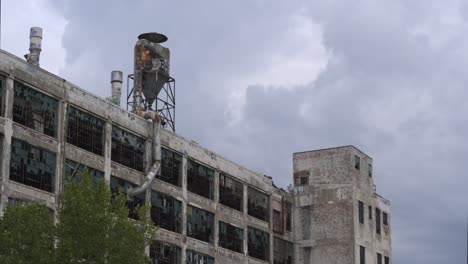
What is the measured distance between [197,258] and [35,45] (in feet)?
63.9

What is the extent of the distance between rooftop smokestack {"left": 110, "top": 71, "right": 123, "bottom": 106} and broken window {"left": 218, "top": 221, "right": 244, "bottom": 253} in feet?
40.8

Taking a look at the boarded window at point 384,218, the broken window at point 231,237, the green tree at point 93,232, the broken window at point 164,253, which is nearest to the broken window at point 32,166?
the broken window at point 164,253

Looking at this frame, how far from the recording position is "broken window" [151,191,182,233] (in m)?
60.5

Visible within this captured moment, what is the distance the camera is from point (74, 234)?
37156 mm

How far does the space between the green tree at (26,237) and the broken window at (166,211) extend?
22410mm

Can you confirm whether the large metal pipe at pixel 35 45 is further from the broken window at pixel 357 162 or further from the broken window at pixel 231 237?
the broken window at pixel 357 162

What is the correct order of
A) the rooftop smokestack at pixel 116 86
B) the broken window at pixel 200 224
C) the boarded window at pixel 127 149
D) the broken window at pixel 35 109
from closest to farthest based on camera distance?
the broken window at pixel 35 109
the boarded window at pixel 127 149
the rooftop smokestack at pixel 116 86
the broken window at pixel 200 224

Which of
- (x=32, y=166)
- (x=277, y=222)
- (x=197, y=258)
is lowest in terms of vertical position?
(x=197, y=258)

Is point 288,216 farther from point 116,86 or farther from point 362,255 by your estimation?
point 116,86

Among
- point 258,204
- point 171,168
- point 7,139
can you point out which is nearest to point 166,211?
point 171,168

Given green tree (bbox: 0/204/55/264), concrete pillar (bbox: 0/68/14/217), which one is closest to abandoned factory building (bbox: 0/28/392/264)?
concrete pillar (bbox: 0/68/14/217)

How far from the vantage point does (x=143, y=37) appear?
231 feet

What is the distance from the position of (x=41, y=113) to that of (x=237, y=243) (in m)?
23.5

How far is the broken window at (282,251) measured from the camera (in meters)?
75.4
